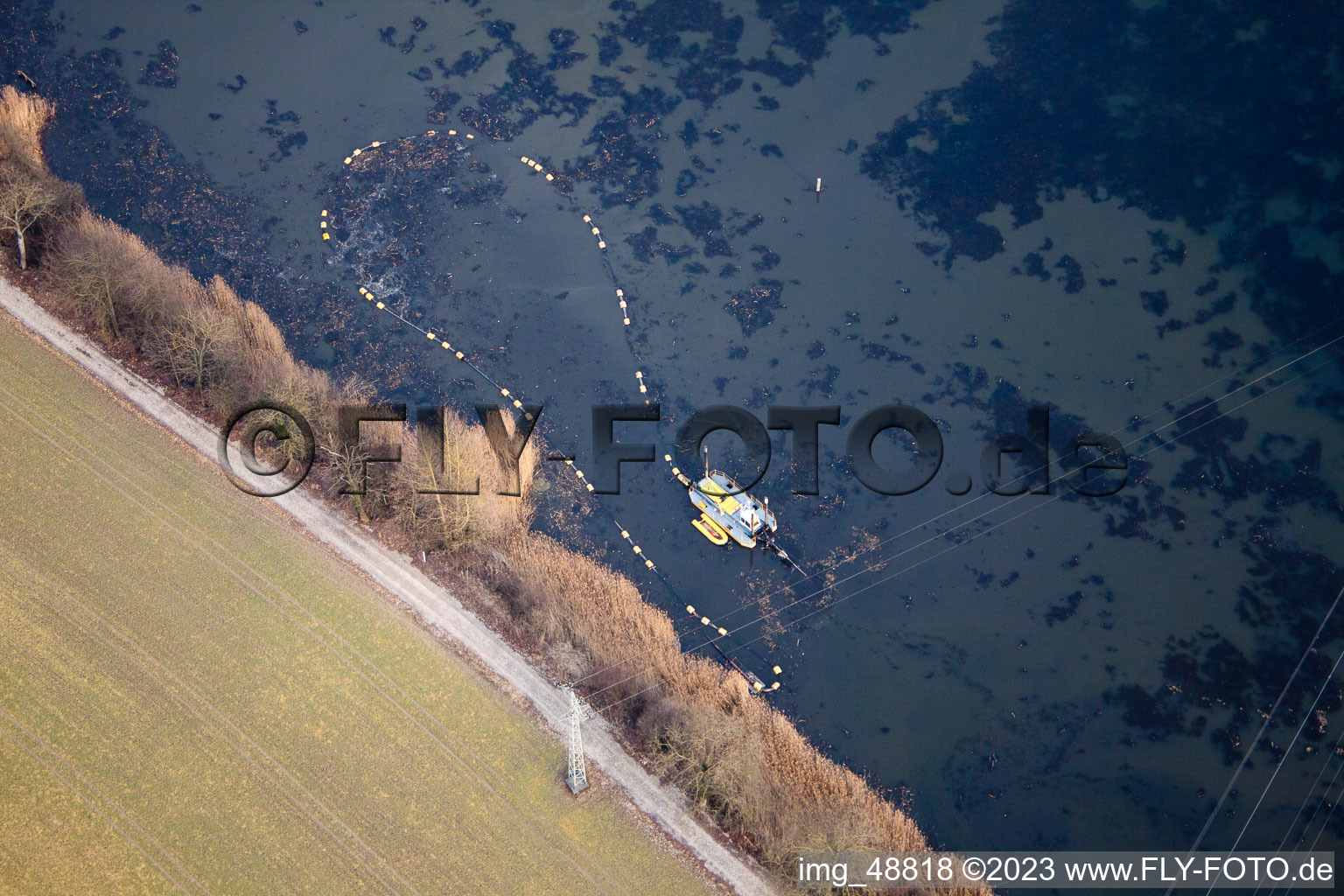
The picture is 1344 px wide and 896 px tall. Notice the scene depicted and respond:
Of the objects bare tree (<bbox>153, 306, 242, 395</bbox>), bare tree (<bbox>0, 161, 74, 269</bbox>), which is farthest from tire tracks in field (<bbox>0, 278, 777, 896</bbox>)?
bare tree (<bbox>0, 161, 74, 269</bbox>)

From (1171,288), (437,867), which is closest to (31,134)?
(437,867)

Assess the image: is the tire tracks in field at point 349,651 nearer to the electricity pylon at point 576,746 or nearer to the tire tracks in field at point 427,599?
the electricity pylon at point 576,746

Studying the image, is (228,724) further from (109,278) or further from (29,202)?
(29,202)

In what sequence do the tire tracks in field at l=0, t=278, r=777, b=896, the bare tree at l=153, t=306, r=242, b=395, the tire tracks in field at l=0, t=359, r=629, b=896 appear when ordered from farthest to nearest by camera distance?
the bare tree at l=153, t=306, r=242, b=395 < the tire tracks in field at l=0, t=278, r=777, b=896 < the tire tracks in field at l=0, t=359, r=629, b=896

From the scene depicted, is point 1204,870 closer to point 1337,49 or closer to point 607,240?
point 607,240

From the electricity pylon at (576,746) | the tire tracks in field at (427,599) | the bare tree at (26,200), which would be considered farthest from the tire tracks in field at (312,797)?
the bare tree at (26,200)

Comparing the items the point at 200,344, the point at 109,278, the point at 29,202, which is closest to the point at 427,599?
the point at 200,344

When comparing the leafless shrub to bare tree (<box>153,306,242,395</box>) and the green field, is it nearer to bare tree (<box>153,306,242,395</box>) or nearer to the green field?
bare tree (<box>153,306,242,395</box>)
